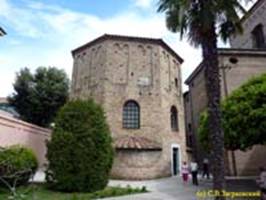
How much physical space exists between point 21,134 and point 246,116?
1581 cm

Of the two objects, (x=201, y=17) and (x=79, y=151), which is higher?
(x=201, y=17)

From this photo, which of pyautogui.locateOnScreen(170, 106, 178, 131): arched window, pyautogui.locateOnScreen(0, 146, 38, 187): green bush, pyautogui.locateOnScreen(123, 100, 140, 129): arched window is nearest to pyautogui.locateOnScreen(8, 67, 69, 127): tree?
pyautogui.locateOnScreen(123, 100, 140, 129): arched window

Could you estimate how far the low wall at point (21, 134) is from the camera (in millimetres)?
20891

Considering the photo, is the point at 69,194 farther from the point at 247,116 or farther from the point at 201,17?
the point at 201,17

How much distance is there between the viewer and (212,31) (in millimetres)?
11445

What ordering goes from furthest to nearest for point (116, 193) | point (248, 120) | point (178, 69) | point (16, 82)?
point (16, 82) → point (178, 69) → point (116, 193) → point (248, 120)

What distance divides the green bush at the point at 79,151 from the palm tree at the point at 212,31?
7.24 metres

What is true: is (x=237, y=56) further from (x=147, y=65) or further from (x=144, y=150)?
(x=144, y=150)

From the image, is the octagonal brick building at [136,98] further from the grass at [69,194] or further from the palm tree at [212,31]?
the palm tree at [212,31]

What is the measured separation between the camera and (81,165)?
52.7ft

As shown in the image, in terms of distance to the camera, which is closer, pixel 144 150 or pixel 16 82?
pixel 144 150

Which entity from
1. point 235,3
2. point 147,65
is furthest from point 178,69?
point 235,3

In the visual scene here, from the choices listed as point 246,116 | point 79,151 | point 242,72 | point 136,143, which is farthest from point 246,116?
point 136,143

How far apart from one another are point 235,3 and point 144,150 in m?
14.6
